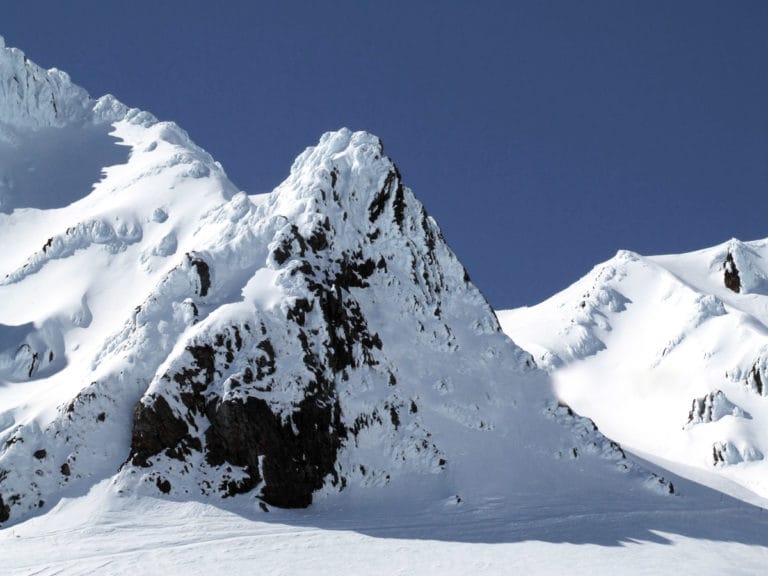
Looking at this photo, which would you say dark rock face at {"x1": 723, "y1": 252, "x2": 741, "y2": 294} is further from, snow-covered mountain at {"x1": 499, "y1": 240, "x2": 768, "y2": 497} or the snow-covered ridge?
the snow-covered ridge

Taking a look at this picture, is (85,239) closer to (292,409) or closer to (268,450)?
(292,409)

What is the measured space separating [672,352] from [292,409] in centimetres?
6237

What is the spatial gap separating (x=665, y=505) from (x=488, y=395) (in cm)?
1423

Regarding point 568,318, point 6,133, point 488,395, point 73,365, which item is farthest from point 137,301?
point 568,318

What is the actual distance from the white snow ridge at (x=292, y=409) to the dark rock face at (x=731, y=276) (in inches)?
1270

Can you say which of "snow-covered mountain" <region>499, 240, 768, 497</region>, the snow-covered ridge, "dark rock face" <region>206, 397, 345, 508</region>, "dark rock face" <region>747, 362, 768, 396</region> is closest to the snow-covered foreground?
"dark rock face" <region>206, 397, 345, 508</region>

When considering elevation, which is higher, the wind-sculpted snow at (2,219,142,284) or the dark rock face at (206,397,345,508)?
the wind-sculpted snow at (2,219,142,284)

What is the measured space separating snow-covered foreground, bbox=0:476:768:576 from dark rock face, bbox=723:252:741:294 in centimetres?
6557

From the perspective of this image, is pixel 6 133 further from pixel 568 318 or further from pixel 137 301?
pixel 568 318

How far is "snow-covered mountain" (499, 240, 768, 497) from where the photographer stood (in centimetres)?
9250

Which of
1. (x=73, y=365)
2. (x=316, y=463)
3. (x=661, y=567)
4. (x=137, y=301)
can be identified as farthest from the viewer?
(x=137, y=301)

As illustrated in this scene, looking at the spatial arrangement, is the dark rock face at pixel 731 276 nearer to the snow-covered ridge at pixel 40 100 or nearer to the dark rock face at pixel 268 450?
the snow-covered ridge at pixel 40 100

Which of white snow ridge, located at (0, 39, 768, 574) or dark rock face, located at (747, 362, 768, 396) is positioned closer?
white snow ridge, located at (0, 39, 768, 574)

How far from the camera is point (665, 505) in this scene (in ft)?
222
